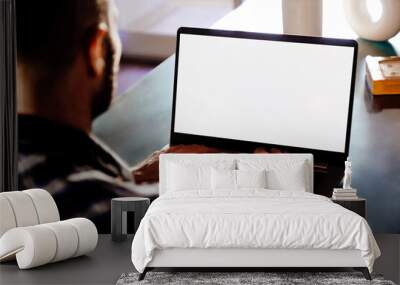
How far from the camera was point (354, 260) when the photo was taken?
5219 mm

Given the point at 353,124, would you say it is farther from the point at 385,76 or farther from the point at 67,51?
the point at 67,51

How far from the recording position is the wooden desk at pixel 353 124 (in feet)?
24.4

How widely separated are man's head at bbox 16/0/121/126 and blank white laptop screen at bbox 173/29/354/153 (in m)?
0.82

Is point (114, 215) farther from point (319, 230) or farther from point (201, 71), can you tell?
point (319, 230)

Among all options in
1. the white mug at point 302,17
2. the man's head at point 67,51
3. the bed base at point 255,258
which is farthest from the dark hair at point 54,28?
the bed base at point 255,258

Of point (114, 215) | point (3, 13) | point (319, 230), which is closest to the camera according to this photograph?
point (319, 230)

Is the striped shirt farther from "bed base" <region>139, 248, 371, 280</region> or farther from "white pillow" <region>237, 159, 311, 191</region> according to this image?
"bed base" <region>139, 248, 371, 280</region>

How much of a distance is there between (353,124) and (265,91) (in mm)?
970

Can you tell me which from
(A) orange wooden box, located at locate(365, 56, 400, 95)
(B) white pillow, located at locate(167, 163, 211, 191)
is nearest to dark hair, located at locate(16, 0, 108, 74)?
(B) white pillow, located at locate(167, 163, 211, 191)

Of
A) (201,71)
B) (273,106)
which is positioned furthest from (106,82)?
(273,106)

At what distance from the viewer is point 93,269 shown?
564 cm

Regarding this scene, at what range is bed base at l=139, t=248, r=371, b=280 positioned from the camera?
17.1 feet

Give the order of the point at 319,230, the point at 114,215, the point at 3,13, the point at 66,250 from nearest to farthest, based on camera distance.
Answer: the point at 319,230, the point at 66,250, the point at 114,215, the point at 3,13

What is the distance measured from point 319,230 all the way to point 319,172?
2.33 metres
